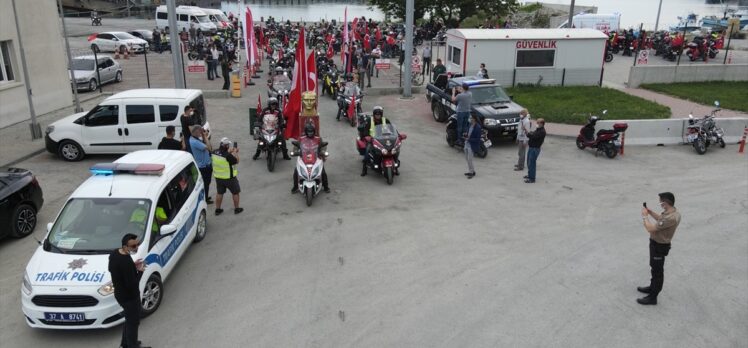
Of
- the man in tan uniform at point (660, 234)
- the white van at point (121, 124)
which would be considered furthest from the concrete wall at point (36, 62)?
the man in tan uniform at point (660, 234)

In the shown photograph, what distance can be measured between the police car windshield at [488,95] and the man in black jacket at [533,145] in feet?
14.2

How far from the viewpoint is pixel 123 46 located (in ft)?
119

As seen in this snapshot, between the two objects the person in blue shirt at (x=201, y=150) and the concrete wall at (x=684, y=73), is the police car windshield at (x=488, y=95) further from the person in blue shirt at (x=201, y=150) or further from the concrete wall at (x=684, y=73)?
the concrete wall at (x=684, y=73)

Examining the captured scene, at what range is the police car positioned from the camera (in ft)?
22.5

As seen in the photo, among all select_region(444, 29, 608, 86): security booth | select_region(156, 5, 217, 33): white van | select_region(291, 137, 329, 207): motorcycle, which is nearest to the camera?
select_region(291, 137, 329, 207): motorcycle

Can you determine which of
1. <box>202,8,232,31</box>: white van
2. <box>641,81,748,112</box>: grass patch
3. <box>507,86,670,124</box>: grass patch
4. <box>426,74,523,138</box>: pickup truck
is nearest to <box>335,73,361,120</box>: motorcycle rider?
<box>426,74,523,138</box>: pickup truck

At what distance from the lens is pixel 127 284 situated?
20.8 feet

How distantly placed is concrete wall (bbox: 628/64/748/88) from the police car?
73.3 feet

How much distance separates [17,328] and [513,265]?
23.3 feet

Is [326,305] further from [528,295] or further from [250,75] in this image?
[250,75]

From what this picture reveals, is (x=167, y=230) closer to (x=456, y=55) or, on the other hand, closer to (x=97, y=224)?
(x=97, y=224)

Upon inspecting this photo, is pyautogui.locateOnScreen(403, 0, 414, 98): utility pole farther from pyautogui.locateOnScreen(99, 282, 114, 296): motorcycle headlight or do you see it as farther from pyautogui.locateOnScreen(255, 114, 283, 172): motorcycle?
pyautogui.locateOnScreen(99, 282, 114, 296): motorcycle headlight

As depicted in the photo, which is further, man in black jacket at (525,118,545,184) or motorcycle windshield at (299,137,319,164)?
man in black jacket at (525,118,545,184)

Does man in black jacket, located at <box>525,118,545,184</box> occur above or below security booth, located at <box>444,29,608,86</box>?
below
